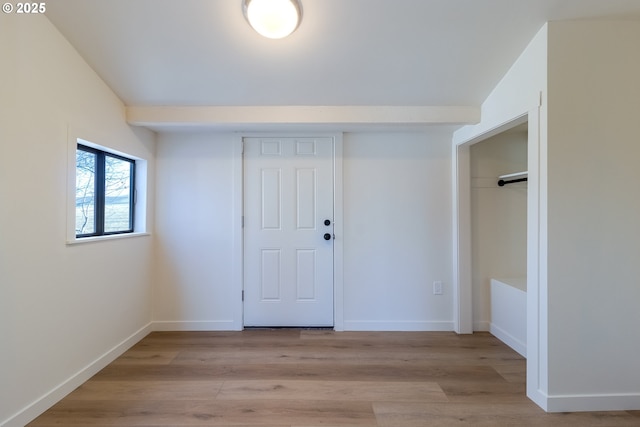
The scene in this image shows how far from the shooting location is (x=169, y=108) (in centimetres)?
243

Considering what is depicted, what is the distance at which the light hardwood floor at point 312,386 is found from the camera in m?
1.67

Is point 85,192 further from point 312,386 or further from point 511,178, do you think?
point 511,178

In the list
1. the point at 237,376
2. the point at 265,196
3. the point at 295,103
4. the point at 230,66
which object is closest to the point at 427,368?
the point at 237,376

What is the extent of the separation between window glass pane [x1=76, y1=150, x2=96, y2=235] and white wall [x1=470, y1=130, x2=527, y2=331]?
10.7ft

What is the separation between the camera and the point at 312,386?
6.46 ft

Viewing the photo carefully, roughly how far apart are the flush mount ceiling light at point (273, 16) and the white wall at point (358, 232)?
4.22ft

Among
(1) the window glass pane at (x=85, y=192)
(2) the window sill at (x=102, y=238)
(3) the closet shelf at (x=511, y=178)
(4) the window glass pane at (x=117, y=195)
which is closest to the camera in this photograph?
(2) the window sill at (x=102, y=238)

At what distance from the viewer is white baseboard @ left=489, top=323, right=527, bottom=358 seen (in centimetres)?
243

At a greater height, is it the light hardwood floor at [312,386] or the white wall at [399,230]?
the white wall at [399,230]

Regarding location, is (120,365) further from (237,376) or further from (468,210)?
(468,210)

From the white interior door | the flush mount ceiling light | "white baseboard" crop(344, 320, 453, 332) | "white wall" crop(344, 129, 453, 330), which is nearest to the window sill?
the white interior door
